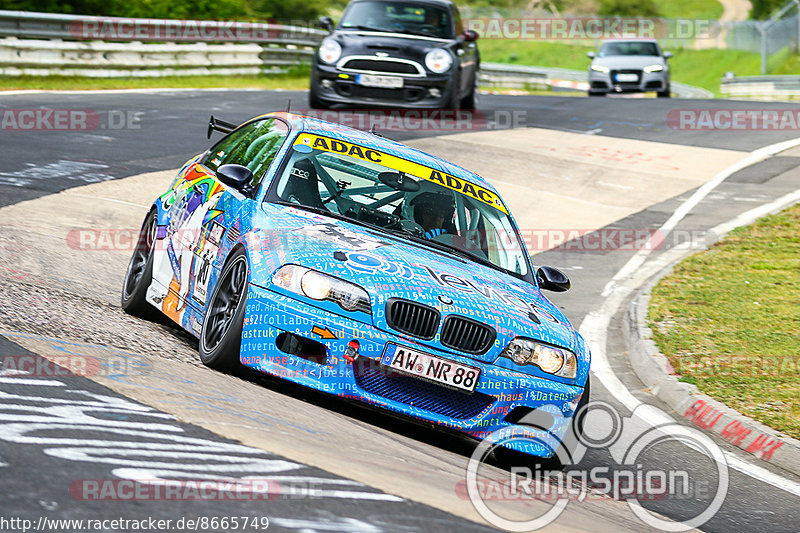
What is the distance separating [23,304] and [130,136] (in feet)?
32.8

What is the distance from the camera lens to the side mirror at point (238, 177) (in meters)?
7.01

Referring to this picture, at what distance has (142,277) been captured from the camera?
7.87m

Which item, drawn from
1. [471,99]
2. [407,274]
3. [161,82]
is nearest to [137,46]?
[161,82]

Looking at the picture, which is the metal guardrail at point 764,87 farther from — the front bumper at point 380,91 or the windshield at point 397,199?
the windshield at point 397,199

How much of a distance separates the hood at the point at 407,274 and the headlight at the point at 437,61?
41.6ft

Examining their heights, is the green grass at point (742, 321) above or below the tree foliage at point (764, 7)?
below

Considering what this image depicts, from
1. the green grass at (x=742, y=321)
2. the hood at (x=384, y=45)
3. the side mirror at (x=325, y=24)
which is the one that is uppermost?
the side mirror at (x=325, y=24)

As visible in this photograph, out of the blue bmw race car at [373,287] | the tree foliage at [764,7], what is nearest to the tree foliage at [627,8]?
the tree foliage at [764,7]

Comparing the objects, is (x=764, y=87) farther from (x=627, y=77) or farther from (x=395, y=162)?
(x=395, y=162)

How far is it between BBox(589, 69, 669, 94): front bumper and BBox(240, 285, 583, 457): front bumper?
90.1 feet
